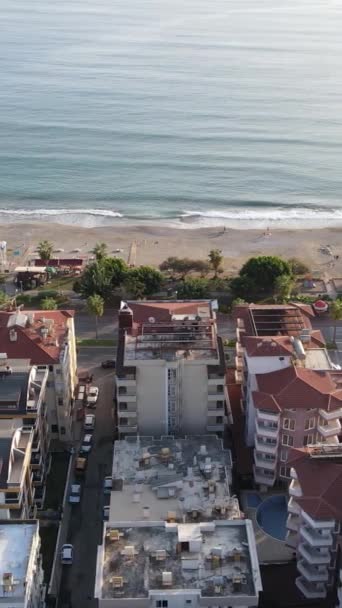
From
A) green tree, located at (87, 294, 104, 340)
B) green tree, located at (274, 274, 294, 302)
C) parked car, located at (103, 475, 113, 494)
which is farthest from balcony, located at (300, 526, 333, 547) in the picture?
green tree, located at (274, 274, 294, 302)

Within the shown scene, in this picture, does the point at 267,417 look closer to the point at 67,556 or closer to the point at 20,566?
the point at 67,556

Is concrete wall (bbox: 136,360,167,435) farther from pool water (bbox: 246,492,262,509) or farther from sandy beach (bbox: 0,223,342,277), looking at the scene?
sandy beach (bbox: 0,223,342,277)

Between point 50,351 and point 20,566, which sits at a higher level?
point 50,351

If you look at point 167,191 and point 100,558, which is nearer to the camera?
point 100,558

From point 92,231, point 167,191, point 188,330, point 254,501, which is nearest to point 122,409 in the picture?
point 188,330

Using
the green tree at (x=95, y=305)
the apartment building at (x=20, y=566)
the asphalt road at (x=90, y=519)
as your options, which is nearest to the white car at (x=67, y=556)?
the asphalt road at (x=90, y=519)

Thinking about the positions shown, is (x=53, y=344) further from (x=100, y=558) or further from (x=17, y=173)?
(x=17, y=173)

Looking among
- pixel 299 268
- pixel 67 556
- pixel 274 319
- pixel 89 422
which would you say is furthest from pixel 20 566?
pixel 299 268
